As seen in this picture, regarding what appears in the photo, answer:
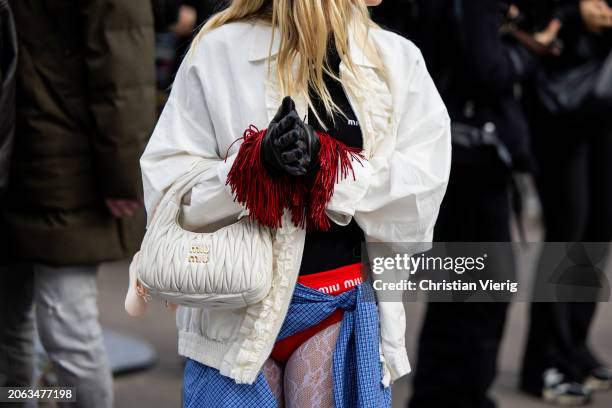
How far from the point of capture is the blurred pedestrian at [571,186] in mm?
4859

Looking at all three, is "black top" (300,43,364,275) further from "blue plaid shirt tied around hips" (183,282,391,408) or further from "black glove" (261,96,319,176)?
"black glove" (261,96,319,176)

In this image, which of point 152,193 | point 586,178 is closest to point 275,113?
point 152,193

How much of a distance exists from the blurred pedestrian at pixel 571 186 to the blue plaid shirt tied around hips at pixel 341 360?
97.6 inches

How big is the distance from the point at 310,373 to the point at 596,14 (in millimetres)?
2756

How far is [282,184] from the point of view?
2504 mm

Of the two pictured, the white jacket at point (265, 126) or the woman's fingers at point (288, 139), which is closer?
the woman's fingers at point (288, 139)

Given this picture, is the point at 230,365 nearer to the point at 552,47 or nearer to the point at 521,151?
the point at 521,151

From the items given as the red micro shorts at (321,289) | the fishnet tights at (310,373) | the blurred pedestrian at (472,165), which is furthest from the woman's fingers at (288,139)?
the blurred pedestrian at (472,165)

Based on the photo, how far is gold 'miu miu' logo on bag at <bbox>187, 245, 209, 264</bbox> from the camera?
2.48m

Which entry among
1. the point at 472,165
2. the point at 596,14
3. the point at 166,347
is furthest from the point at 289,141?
the point at 166,347

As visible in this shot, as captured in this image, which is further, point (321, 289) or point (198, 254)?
point (321, 289)

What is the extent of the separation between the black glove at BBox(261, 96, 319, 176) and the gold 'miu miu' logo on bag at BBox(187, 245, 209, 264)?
249mm

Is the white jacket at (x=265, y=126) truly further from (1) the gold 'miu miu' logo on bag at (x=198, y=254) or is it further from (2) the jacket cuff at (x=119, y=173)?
(2) the jacket cuff at (x=119, y=173)

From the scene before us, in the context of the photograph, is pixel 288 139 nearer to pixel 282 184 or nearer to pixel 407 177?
pixel 282 184
